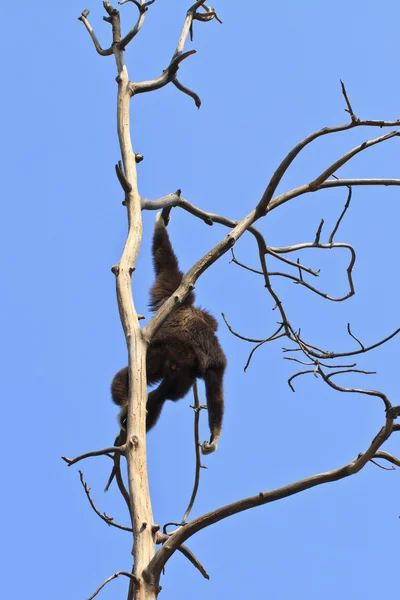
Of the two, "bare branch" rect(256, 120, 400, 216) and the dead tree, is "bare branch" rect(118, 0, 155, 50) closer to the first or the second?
the dead tree

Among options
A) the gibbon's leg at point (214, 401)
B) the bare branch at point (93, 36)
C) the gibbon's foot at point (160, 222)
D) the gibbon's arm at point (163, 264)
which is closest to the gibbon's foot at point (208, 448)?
the gibbon's leg at point (214, 401)

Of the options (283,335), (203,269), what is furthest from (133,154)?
(283,335)

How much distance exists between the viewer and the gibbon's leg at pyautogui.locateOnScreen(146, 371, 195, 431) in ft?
27.8

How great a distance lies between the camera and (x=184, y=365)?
827 cm

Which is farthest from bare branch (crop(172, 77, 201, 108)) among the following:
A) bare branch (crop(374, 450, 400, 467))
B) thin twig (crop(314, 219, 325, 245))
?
bare branch (crop(374, 450, 400, 467))

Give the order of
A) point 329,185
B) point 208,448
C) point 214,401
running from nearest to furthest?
point 329,185 < point 208,448 < point 214,401

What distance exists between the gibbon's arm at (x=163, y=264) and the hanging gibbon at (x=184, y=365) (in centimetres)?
44

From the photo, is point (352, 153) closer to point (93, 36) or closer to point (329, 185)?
point (329, 185)

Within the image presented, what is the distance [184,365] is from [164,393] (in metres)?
0.46

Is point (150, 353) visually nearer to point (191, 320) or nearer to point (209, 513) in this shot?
point (191, 320)

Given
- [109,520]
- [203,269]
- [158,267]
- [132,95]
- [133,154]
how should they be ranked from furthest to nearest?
[158,267], [132,95], [133,154], [203,269], [109,520]

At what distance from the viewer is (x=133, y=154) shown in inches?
301

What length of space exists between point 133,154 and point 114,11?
192 cm

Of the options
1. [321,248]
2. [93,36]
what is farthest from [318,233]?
[93,36]
